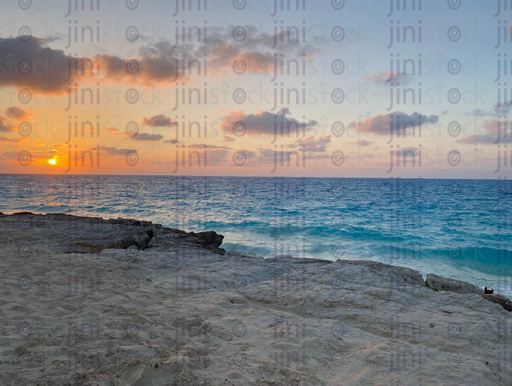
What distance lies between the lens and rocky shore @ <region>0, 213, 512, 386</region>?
11.7 ft

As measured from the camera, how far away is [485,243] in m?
20.9

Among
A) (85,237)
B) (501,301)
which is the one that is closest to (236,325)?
(501,301)

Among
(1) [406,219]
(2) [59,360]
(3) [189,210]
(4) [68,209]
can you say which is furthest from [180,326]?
(4) [68,209]

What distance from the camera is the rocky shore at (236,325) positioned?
3570 millimetres

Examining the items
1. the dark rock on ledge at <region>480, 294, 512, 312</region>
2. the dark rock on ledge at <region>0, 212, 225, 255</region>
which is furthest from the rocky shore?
the dark rock on ledge at <region>0, 212, 225, 255</region>

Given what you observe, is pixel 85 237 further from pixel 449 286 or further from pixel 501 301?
pixel 501 301

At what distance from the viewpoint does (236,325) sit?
4.95 metres

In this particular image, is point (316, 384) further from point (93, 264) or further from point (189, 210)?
point (189, 210)

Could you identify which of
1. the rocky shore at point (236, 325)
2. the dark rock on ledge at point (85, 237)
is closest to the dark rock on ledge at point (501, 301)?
the rocky shore at point (236, 325)

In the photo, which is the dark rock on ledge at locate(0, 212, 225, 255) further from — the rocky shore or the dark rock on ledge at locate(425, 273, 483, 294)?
the dark rock on ledge at locate(425, 273, 483, 294)

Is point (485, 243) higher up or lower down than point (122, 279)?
lower down

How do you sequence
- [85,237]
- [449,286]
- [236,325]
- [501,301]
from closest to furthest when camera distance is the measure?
[236,325]
[501,301]
[449,286]
[85,237]

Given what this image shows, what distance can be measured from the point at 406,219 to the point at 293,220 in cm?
1251

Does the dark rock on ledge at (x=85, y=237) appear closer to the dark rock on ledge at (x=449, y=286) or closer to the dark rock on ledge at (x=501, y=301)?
the dark rock on ledge at (x=449, y=286)
